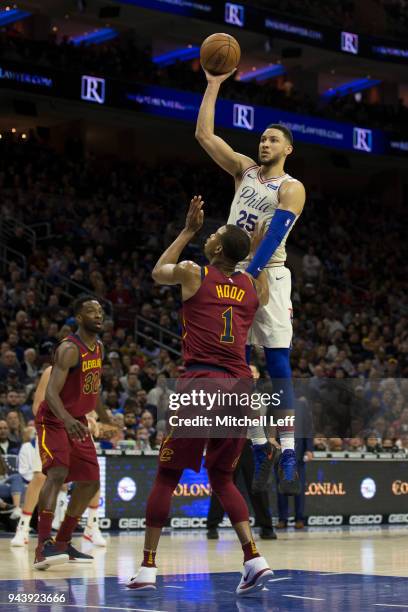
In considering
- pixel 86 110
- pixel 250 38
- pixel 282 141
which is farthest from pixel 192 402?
pixel 250 38

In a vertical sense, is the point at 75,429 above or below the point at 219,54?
below

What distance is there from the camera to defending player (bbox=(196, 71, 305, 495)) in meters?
8.11

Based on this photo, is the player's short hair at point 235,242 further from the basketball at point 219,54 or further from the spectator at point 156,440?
the spectator at point 156,440

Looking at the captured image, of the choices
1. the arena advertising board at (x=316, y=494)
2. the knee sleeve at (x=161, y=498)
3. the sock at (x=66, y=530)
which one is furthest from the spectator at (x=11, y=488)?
the knee sleeve at (x=161, y=498)

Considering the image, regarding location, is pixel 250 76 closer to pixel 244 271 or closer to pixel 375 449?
pixel 375 449

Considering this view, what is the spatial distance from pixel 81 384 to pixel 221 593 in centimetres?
256

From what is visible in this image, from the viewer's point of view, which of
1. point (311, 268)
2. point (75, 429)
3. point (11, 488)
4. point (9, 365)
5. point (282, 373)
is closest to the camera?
point (282, 373)

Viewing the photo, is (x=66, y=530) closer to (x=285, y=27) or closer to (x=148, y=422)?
(x=148, y=422)

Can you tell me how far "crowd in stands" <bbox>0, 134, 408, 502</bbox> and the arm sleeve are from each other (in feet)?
21.0

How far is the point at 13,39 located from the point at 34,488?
52.3ft

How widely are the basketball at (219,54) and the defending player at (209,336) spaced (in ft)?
3.46

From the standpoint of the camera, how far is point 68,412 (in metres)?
9.71

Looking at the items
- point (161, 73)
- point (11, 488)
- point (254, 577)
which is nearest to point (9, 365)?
point (11, 488)

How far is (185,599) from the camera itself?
7.58m
